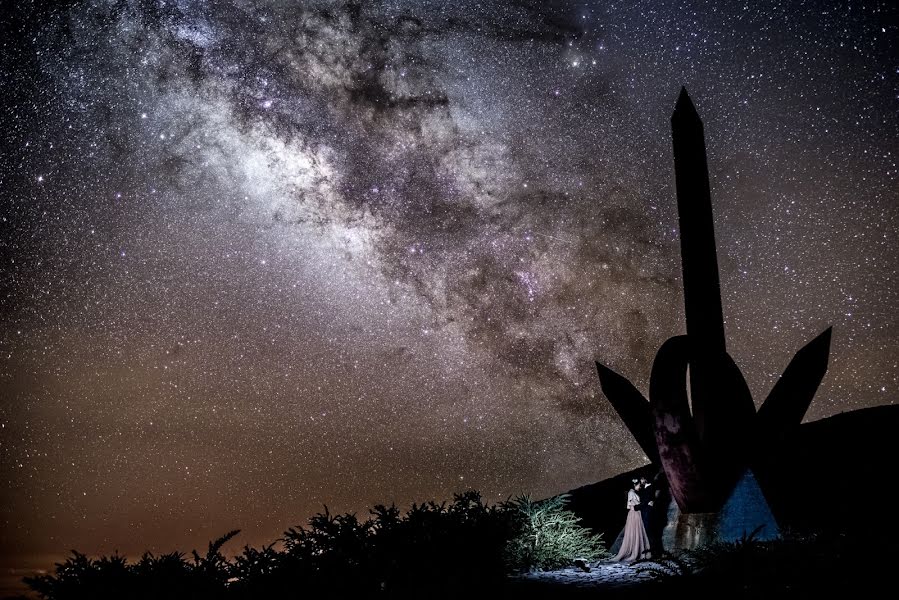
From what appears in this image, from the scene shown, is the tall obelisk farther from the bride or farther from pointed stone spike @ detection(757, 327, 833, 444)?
the bride

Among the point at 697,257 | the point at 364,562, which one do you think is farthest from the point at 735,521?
the point at 364,562

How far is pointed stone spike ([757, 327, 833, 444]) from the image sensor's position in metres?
10.9

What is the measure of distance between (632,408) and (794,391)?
3.10m

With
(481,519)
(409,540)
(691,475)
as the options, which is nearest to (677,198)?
(691,475)

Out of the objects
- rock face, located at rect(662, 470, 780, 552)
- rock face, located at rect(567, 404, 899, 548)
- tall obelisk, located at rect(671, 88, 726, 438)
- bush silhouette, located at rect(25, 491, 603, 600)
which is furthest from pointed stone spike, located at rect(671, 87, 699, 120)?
bush silhouette, located at rect(25, 491, 603, 600)

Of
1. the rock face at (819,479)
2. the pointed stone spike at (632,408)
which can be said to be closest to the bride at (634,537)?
the rock face at (819,479)

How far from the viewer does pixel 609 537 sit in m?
16.8

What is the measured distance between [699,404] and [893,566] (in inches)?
268

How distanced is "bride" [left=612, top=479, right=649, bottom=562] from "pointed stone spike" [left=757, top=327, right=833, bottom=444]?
2670 mm

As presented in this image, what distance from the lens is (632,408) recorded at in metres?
12.8

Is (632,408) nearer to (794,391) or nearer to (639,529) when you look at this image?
(639,529)

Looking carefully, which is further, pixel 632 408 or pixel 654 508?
pixel 632 408

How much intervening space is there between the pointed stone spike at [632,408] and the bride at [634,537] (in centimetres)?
154

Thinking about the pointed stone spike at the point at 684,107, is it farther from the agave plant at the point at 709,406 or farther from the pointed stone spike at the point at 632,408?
the pointed stone spike at the point at 632,408
